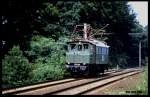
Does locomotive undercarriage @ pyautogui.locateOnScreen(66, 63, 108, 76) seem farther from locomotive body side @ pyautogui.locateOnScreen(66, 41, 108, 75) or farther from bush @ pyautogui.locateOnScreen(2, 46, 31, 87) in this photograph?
bush @ pyautogui.locateOnScreen(2, 46, 31, 87)

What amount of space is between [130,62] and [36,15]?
53943 millimetres

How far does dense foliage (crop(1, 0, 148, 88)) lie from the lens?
12.6 meters

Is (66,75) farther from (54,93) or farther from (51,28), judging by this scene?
(54,93)

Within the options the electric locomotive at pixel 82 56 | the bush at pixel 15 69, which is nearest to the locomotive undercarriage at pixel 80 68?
the electric locomotive at pixel 82 56

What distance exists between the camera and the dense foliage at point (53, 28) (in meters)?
12.6

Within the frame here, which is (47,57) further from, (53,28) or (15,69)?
(15,69)

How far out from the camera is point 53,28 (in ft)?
101

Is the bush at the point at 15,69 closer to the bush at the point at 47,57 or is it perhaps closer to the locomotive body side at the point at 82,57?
the bush at the point at 47,57

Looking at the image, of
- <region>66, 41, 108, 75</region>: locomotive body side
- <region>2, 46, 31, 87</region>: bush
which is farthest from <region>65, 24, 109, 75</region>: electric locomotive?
<region>2, 46, 31, 87</region>: bush

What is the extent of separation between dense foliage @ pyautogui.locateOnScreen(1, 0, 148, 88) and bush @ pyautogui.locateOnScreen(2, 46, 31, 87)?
0.42ft

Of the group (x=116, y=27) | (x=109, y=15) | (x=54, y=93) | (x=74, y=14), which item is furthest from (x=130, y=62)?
(x=54, y=93)

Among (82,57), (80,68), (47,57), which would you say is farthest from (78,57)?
(47,57)

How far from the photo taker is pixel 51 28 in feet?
99.3

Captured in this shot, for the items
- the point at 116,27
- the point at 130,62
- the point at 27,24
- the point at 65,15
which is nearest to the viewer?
the point at 27,24
